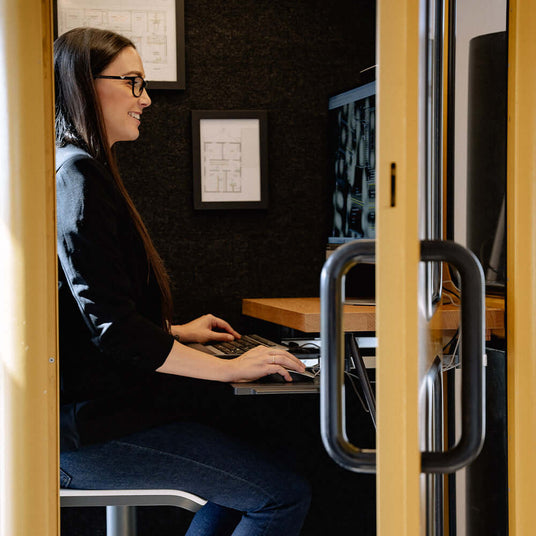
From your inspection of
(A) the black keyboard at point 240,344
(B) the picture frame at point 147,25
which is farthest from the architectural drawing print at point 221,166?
(A) the black keyboard at point 240,344

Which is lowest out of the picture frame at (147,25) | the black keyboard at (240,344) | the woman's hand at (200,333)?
the black keyboard at (240,344)

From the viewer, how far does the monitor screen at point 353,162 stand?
188cm

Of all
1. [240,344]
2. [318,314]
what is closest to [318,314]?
[318,314]

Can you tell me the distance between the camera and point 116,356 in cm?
133

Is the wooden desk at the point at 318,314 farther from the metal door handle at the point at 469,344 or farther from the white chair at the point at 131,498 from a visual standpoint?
the white chair at the point at 131,498

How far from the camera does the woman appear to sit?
132 centimetres

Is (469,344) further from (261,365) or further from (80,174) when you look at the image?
(80,174)

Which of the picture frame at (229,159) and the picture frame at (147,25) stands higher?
the picture frame at (147,25)

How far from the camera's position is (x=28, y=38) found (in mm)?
836

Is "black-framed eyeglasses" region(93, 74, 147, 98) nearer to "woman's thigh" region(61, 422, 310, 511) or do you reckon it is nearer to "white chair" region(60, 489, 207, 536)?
"woman's thigh" region(61, 422, 310, 511)

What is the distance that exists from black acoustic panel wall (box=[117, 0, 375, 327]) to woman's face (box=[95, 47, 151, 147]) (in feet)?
1.80

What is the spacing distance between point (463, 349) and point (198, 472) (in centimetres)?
78

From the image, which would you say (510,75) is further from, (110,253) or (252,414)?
(252,414)

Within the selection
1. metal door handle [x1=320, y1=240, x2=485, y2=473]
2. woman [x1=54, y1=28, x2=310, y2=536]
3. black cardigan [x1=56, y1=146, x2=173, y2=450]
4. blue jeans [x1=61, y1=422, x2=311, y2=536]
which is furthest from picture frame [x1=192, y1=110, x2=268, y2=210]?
metal door handle [x1=320, y1=240, x2=485, y2=473]
